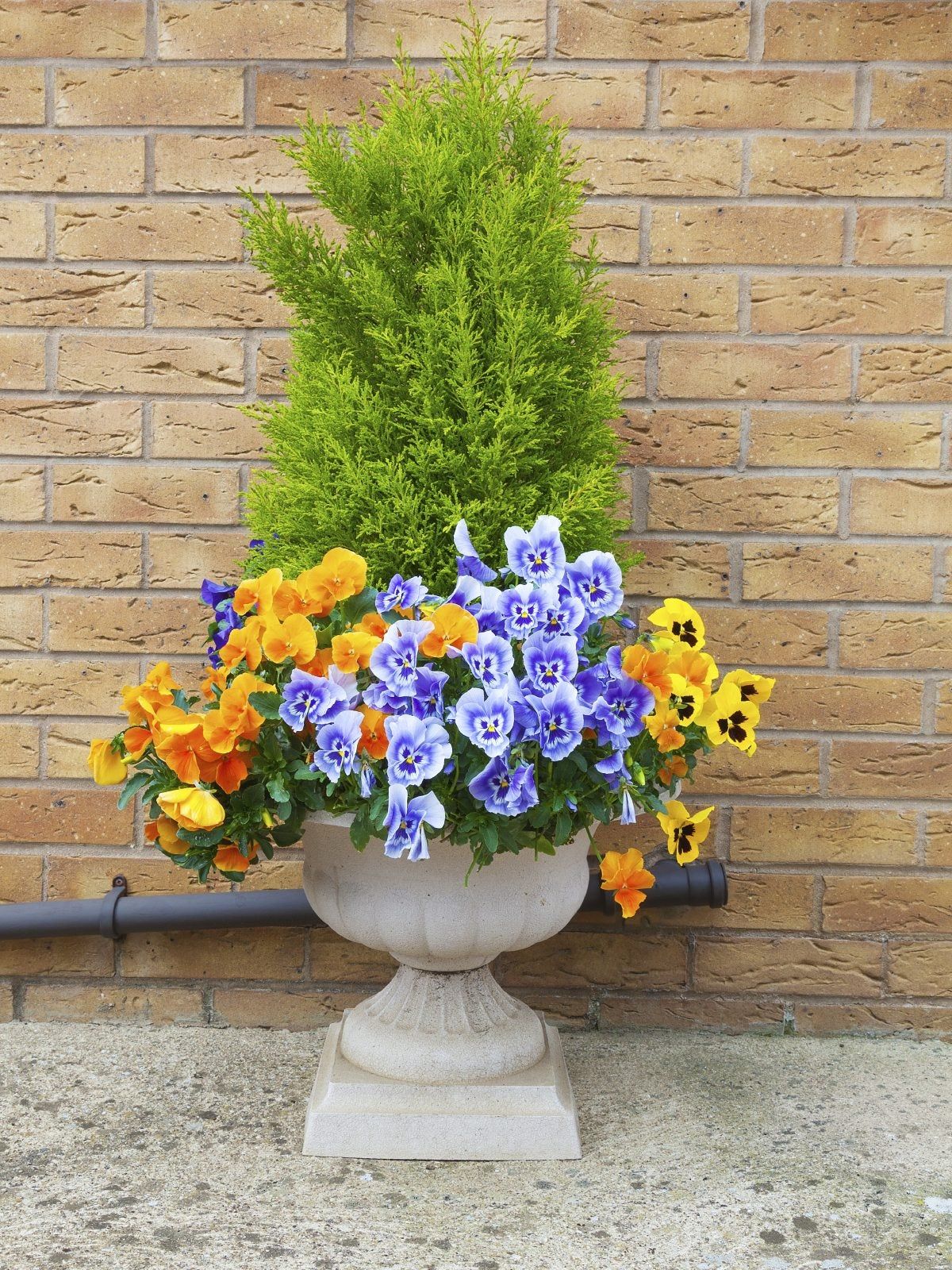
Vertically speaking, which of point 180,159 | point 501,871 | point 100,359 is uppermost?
point 180,159

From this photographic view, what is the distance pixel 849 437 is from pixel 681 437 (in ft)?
1.02

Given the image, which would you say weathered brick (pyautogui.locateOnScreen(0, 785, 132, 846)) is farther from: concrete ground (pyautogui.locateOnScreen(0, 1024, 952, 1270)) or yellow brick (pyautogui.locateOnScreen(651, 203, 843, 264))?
yellow brick (pyautogui.locateOnScreen(651, 203, 843, 264))

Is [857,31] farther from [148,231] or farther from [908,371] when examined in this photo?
[148,231]

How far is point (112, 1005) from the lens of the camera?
2.07 meters

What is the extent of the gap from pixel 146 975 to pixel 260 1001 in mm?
227

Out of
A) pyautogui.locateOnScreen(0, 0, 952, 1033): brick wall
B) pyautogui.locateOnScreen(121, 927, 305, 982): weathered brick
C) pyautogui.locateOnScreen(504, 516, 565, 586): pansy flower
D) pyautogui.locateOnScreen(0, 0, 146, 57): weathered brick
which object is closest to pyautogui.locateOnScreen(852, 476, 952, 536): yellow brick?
pyautogui.locateOnScreen(0, 0, 952, 1033): brick wall

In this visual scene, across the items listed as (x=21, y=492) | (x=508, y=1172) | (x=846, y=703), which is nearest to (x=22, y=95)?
(x=21, y=492)

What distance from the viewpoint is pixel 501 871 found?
5.05 ft

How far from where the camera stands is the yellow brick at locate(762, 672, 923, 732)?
6.60 ft

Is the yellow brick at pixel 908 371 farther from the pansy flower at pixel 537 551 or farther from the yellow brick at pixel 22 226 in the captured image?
the yellow brick at pixel 22 226

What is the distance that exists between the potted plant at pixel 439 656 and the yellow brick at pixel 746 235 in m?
0.34

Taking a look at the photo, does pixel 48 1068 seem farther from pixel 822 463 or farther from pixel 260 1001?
pixel 822 463

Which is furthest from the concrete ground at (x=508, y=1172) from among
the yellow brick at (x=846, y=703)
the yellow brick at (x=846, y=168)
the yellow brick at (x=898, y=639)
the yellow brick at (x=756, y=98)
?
the yellow brick at (x=756, y=98)

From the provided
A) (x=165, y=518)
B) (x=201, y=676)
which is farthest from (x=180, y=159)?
(x=201, y=676)
